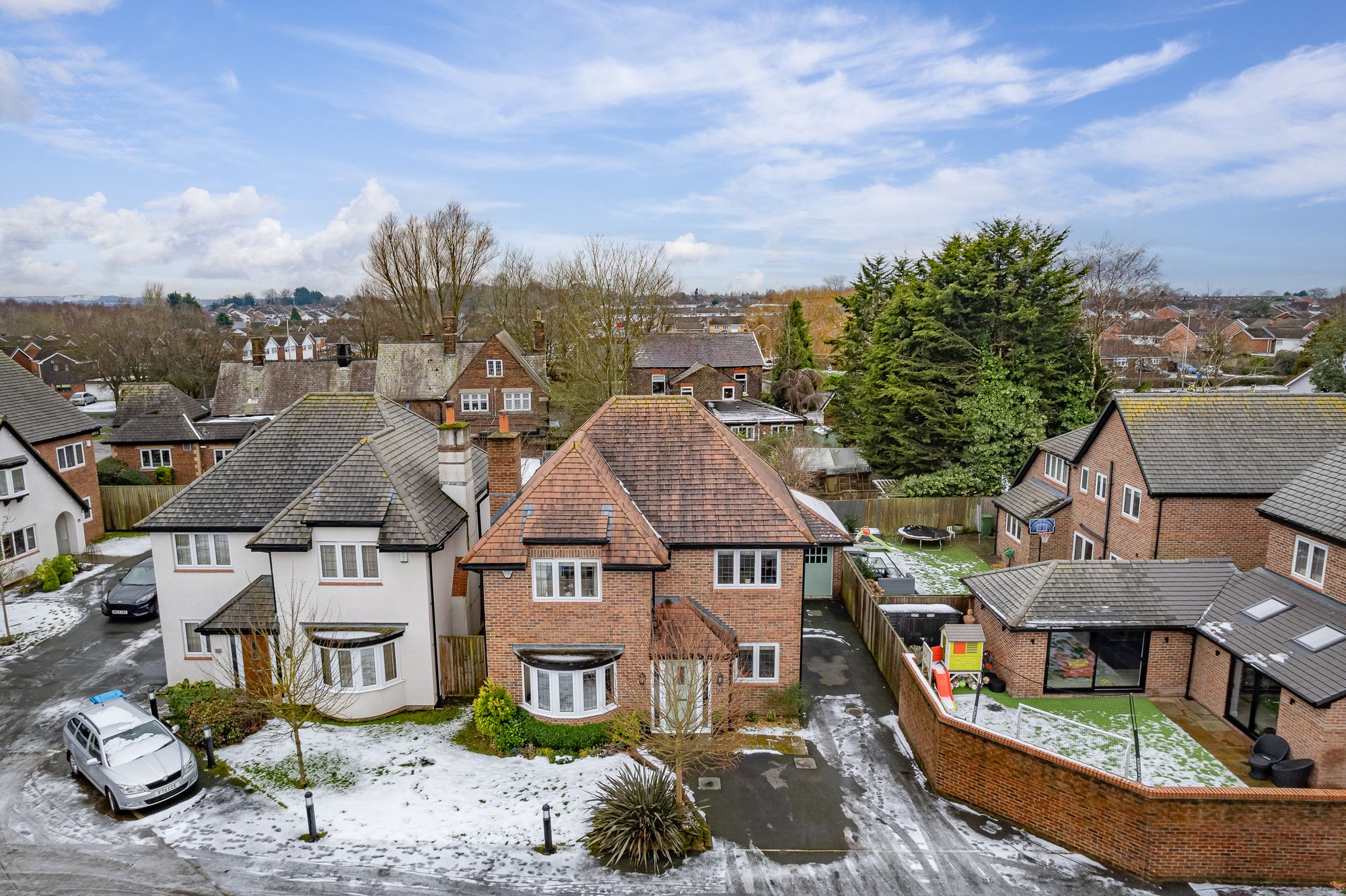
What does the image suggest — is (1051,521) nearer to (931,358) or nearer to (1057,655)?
(1057,655)

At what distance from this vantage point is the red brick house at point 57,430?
101 ft

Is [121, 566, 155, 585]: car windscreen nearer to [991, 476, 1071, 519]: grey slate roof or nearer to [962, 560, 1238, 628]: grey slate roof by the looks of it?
[962, 560, 1238, 628]: grey slate roof

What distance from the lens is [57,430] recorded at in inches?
1256

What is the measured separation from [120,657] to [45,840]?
31.5ft

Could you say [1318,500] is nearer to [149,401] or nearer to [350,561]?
[350,561]

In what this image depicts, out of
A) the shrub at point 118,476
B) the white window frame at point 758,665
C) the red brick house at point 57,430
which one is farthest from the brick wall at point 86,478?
the white window frame at point 758,665

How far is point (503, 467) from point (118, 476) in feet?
98.9

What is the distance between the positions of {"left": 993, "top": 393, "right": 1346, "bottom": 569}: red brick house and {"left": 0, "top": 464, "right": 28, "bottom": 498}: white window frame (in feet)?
133

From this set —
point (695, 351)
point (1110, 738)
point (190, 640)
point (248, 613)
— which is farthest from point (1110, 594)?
point (695, 351)

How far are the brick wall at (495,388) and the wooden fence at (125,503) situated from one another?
676 inches

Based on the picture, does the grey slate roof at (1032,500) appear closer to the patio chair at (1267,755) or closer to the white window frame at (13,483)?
the patio chair at (1267,755)

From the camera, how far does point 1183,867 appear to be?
13633 millimetres

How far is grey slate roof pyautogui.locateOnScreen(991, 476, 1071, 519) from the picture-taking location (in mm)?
29031

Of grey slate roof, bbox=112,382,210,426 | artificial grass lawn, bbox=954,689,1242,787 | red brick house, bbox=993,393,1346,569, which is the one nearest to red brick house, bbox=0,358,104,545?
grey slate roof, bbox=112,382,210,426
